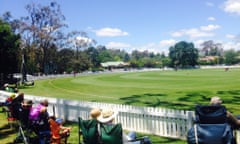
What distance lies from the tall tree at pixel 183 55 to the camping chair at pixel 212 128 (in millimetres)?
121917

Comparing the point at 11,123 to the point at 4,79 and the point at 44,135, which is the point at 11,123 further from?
the point at 4,79

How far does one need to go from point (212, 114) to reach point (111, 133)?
1.95 m

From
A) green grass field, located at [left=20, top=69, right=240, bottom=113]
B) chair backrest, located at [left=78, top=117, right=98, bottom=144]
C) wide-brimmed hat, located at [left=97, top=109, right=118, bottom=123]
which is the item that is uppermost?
wide-brimmed hat, located at [left=97, top=109, right=118, bottom=123]

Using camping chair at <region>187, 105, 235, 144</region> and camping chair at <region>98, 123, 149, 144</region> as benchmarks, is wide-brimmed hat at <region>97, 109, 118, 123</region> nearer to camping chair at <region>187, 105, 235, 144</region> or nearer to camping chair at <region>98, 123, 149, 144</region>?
camping chair at <region>98, 123, 149, 144</region>

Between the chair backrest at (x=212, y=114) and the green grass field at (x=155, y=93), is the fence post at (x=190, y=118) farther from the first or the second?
the chair backrest at (x=212, y=114)

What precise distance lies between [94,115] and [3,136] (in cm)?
563

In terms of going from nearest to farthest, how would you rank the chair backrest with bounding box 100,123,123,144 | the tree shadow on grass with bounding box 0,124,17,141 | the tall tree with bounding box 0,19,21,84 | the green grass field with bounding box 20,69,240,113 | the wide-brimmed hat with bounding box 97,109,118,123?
the chair backrest with bounding box 100,123,123,144, the wide-brimmed hat with bounding box 97,109,118,123, the tree shadow on grass with bounding box 0,124,17,141, the green grass field with bounding box 20,69,240,113, the tall tree with bounding box 0,19,21,84

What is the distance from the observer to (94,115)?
583 cm

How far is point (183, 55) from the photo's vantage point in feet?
417

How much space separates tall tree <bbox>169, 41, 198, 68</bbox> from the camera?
12562cm

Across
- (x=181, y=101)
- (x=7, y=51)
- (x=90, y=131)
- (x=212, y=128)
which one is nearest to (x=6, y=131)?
(x=90, y=131)

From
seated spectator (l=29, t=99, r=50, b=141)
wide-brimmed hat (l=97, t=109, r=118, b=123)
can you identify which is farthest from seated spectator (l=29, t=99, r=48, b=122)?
wide-brimmed hat (l=97, t=109, r=118, b=123)

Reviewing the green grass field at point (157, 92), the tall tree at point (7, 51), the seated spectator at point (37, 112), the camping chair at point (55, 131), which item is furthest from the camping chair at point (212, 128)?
the tall tree at point (7, 51)

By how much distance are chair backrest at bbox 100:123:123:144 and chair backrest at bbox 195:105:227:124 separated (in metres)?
1.61
